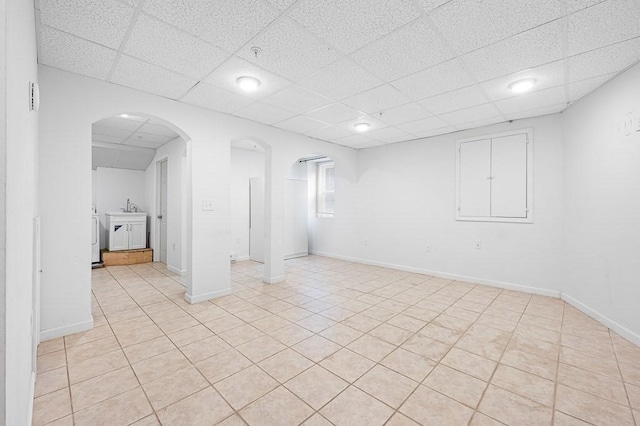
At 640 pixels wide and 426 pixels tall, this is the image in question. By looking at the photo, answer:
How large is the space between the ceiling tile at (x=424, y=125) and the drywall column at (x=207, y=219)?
2.82 meters

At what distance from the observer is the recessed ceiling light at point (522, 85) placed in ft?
9.48

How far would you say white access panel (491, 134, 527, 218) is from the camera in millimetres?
4168

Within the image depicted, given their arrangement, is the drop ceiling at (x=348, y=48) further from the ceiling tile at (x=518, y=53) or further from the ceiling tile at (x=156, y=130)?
the ceiling tile at (x=156, y=130)

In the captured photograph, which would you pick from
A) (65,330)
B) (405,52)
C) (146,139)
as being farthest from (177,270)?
(405,52)

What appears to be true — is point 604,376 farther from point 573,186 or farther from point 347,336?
point 573,186

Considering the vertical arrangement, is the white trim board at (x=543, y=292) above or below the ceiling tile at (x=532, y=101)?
below

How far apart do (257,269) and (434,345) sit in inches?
152

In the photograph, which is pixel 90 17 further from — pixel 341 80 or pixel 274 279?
pixel 274 279

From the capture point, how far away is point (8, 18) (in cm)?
90

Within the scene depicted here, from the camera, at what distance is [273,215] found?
15.1 ft

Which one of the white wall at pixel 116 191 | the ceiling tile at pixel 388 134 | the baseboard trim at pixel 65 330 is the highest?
the ceiling tile at pixel 388 134

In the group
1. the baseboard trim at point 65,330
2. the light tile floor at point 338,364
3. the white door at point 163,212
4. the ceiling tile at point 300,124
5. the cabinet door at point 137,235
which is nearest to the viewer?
the light tile floor at point 338,364

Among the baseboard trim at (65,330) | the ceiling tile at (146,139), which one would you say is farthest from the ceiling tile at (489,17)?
the ceiling tile at (146,139)

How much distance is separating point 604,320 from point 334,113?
12.9 ft
